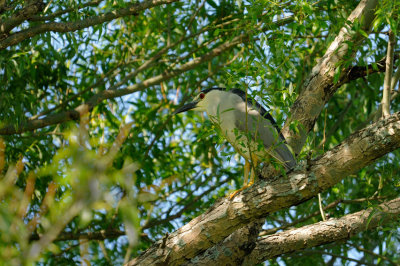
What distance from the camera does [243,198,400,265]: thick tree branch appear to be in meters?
2.92

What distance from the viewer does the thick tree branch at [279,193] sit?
220 cm

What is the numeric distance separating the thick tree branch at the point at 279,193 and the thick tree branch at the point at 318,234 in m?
0.48

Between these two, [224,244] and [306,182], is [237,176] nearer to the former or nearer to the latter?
[224,244]

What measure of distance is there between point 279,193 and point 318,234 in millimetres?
685

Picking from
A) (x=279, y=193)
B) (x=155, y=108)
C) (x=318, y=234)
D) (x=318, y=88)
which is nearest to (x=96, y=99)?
(x=155, y=108)

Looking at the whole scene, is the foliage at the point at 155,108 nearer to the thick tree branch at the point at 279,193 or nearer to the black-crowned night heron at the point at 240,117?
the black-crowned night heron at the point at 240,117

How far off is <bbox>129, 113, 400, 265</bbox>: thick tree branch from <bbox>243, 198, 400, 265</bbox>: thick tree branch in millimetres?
485

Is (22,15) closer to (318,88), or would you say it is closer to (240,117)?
(240,117)

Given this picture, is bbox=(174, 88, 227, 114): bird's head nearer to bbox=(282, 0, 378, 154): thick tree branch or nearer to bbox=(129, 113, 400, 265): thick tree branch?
bbox=(282, 0, 378, 154): thick tree branch

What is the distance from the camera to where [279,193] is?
2.38m

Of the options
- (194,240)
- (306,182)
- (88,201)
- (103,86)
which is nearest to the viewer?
(88,201)

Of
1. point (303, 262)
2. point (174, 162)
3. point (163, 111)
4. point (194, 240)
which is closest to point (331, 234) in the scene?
point (194, 240)

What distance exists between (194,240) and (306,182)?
65 cm

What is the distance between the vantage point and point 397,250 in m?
4.63
